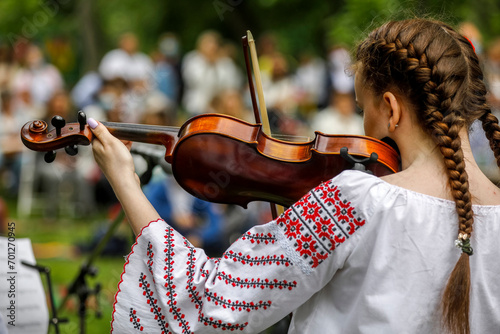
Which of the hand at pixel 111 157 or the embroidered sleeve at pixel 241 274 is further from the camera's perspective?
the hand at pixel 111 157

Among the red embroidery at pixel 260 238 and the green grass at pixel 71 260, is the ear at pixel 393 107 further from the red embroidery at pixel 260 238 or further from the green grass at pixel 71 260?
the green grass at pixel 71 260

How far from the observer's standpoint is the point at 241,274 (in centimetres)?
139

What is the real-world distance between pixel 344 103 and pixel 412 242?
5.11 m

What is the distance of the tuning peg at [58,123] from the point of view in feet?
5.64

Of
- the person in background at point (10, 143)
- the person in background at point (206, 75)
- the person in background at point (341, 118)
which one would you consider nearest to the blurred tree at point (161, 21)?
the person in background at point (10, 143)

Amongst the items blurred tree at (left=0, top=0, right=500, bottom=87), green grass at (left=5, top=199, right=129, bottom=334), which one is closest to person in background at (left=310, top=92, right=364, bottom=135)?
blurred tree at (left=0, top=0, right=500, bottom=87)

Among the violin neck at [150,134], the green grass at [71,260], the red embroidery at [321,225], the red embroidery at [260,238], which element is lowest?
the green grass at [71,260]

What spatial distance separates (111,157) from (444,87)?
2.75ft

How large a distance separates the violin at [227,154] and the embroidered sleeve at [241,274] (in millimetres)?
347

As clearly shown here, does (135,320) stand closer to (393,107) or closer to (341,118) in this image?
(393,107)

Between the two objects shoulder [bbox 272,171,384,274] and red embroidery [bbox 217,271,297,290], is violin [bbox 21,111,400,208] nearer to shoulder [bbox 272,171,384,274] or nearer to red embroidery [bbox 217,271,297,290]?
shoulder [bbox 272,171,384,274]

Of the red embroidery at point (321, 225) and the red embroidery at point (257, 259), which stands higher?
the red embroidery at point (321, 225)

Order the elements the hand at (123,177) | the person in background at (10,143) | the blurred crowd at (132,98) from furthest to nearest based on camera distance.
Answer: the person in background at (10,143) → the blurred crowd at (132,98) → the hand at (123,177)

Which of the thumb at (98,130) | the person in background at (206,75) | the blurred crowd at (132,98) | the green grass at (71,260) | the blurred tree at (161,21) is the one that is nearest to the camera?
the thumb at (98,130)
